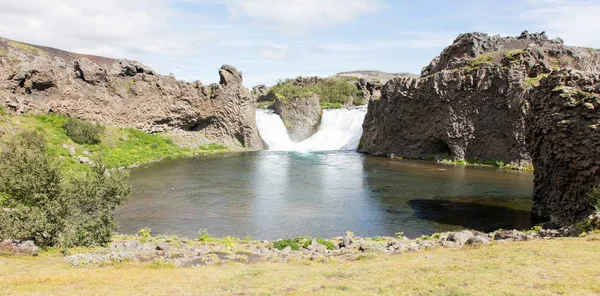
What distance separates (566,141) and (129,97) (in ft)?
218

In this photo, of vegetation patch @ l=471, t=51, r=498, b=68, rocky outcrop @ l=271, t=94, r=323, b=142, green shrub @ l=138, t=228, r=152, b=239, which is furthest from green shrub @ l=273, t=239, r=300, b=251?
rocky outcrop @ l=271, t=94, r=323, b=142

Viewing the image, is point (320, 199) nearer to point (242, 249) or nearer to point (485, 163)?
point (242, 249)

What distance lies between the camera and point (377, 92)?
405 feet

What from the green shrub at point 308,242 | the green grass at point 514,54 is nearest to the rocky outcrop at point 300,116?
the green grass at point 514,54

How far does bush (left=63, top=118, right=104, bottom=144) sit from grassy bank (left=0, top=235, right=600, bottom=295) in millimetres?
43439

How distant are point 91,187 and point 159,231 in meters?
6.51

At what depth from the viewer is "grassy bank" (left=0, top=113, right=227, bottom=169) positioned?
50.8m

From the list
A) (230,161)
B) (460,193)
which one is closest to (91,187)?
(460,193)

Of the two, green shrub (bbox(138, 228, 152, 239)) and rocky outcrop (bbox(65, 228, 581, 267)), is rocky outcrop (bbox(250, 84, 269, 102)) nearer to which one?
green shrub (bbox(138, 228, 152, 239))

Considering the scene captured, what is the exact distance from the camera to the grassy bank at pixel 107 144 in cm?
5075

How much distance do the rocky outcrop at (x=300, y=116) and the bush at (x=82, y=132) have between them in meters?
42.1

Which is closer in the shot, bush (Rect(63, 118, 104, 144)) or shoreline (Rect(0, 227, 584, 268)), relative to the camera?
shoreline (Rect(0, 227, 584, 268))

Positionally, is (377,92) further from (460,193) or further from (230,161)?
(460,193)

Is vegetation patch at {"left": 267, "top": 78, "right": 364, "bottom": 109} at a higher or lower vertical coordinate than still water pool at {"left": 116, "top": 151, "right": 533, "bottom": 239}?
higher
